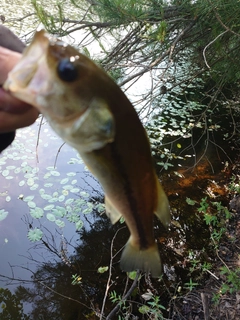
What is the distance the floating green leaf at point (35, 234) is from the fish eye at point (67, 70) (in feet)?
12.5

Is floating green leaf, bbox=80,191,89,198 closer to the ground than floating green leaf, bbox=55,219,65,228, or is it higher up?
higher up

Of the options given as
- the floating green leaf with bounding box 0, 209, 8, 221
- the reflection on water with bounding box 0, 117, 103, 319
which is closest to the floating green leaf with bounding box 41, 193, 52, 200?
the reflection on water with bounding box 0, 117, 103, 319

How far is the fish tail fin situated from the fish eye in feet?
2.17

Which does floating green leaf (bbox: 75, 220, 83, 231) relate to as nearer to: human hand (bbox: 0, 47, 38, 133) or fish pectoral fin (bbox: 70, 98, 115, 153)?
human hand (bbox: 0, 47, 38, 133)

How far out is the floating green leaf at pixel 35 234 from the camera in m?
4.34

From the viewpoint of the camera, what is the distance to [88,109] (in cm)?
93

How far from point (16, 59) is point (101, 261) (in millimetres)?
3503

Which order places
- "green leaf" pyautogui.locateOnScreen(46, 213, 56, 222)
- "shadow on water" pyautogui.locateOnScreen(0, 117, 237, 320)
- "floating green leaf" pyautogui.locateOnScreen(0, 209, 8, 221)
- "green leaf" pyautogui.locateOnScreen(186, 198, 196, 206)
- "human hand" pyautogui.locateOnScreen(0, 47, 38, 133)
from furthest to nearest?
"green leaf" pyautogui.locateOnScreen(186, 198, 196, 206)
"green leaf" pyautogui.locateOnScreen(46, 213, 56, 222)
"floating green leaf" pyautogui.locateOnScreen(0, 209, 8, 221)
"shadow on water" pyautogui.locateOnScreen(0, 117, 237, 320)
"human hand" pyautogui.locateOnScreen(0, 47, 38, 133)

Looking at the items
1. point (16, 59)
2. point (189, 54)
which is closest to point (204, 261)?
point (189, 54)

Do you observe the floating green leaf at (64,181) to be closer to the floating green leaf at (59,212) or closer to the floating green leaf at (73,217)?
the floating green leaf at (59,212)

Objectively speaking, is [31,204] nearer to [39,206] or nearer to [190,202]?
[39,206]

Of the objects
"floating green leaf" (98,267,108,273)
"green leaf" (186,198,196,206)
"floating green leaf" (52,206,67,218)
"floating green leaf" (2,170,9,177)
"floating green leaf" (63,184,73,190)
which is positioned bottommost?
"green leaf" (186,198,196,206)

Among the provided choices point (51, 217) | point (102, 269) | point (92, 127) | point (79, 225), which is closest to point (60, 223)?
point (51, 217)

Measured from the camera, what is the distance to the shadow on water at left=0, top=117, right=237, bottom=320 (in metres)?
3.69
